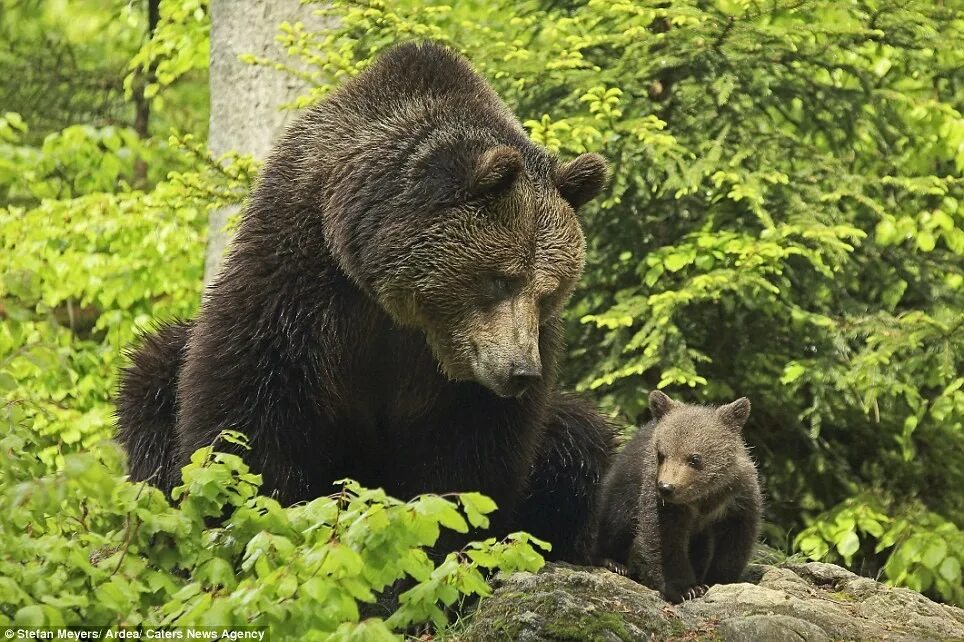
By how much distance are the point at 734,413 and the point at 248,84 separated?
4.90 meters

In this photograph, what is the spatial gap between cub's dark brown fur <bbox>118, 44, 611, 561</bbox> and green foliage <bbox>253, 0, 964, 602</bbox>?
2239 mm

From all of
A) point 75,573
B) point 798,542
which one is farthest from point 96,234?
point 75,573

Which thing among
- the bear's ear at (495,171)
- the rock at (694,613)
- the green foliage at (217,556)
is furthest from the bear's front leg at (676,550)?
the green foliage at (217,556)

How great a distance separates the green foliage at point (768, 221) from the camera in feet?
25.9

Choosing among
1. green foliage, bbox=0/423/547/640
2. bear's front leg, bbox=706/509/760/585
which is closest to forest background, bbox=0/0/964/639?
bear's front leg, bbox=706/509/760/585

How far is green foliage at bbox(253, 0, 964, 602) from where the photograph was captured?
7.88 metres

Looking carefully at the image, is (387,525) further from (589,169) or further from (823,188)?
(823,188)

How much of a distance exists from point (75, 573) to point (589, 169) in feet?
9.19

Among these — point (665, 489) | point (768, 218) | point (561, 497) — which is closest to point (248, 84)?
point (768, 218)

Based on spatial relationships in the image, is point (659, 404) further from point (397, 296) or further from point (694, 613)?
point (397, 296)

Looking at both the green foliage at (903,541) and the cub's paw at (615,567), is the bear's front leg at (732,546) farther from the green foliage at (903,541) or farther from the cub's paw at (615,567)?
the green foliage at (903,541)

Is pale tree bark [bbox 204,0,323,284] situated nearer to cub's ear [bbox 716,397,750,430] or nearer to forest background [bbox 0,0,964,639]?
forest background [bbox 0,0,964,639]

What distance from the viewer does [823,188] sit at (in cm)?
838

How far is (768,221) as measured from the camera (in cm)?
777
